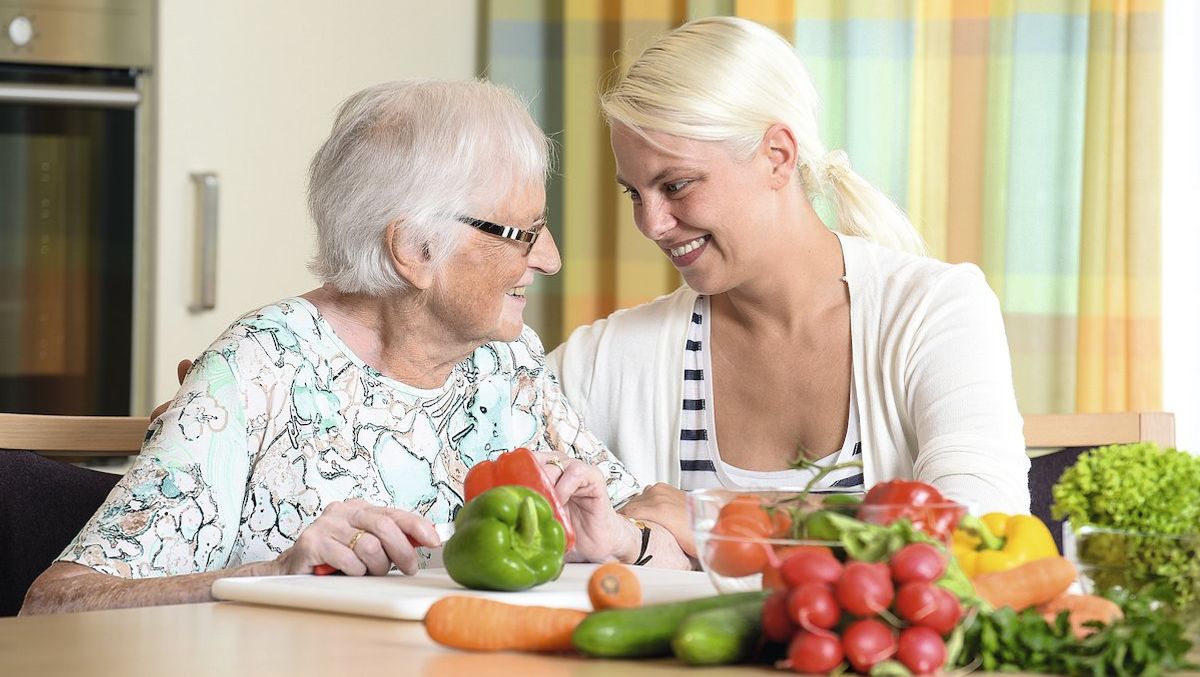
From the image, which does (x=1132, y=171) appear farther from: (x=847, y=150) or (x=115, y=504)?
(x=115, y=504)

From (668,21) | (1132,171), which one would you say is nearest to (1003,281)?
(1132,171)

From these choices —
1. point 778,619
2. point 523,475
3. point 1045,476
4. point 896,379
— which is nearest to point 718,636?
point 778,619

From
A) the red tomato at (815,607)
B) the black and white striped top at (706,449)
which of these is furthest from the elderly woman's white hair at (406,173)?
the red tomato at (815,607)

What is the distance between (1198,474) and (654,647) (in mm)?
417

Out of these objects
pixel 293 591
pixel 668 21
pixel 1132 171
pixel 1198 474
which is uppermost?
pixel 668 21

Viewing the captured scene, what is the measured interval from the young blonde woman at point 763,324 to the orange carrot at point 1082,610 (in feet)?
A: 2.76

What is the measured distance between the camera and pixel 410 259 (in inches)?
74.2

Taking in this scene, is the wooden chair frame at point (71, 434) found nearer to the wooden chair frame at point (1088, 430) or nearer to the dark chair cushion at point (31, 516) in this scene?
the dark chair cushion at point (31, 516)

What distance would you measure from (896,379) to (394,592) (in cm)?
101

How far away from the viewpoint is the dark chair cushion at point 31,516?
1.82 metres

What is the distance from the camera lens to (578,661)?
1023 mm

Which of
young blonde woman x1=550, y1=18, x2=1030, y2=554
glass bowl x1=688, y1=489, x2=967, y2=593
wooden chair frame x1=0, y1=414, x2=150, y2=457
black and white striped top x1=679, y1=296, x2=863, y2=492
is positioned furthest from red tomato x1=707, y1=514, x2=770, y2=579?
wooden chair frame x1=0, y1=414, x2=150, y2=457

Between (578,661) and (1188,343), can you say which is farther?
(1188,343)

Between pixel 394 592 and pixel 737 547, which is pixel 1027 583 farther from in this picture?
pixel 394 592
